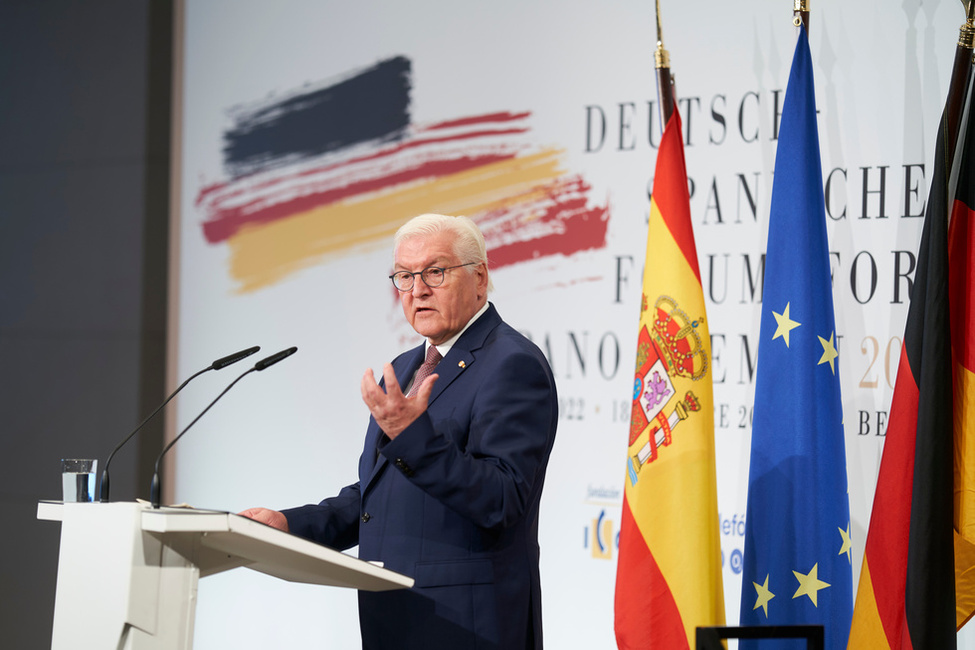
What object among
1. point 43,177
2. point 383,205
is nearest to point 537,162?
point 383,205

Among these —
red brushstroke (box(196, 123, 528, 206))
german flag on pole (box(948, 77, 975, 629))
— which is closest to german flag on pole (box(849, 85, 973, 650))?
german flag on pole (box(948, 77, 975, 629))


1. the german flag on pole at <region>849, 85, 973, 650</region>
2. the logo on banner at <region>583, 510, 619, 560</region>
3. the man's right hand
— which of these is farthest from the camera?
the logo on banner at <region>583, 510, 619, 560</region>

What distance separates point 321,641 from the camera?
399 centimetres

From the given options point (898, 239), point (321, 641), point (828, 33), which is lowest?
point (321, 641)

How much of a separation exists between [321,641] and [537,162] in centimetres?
210

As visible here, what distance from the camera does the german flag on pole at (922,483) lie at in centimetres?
Answer: 239

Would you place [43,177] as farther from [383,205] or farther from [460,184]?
[460,184]

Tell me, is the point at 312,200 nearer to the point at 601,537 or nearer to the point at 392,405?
the point at 601,537

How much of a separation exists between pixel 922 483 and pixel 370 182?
2.41 metres

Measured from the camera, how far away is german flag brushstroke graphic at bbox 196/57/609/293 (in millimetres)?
3623

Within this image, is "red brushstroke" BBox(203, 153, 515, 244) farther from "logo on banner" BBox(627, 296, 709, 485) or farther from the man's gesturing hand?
the man's gesturing hand

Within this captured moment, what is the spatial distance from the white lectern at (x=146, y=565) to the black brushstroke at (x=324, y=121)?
252 centimetres

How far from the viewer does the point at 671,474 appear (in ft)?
8.95

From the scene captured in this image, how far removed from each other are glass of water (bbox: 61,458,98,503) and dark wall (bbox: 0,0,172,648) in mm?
2334
